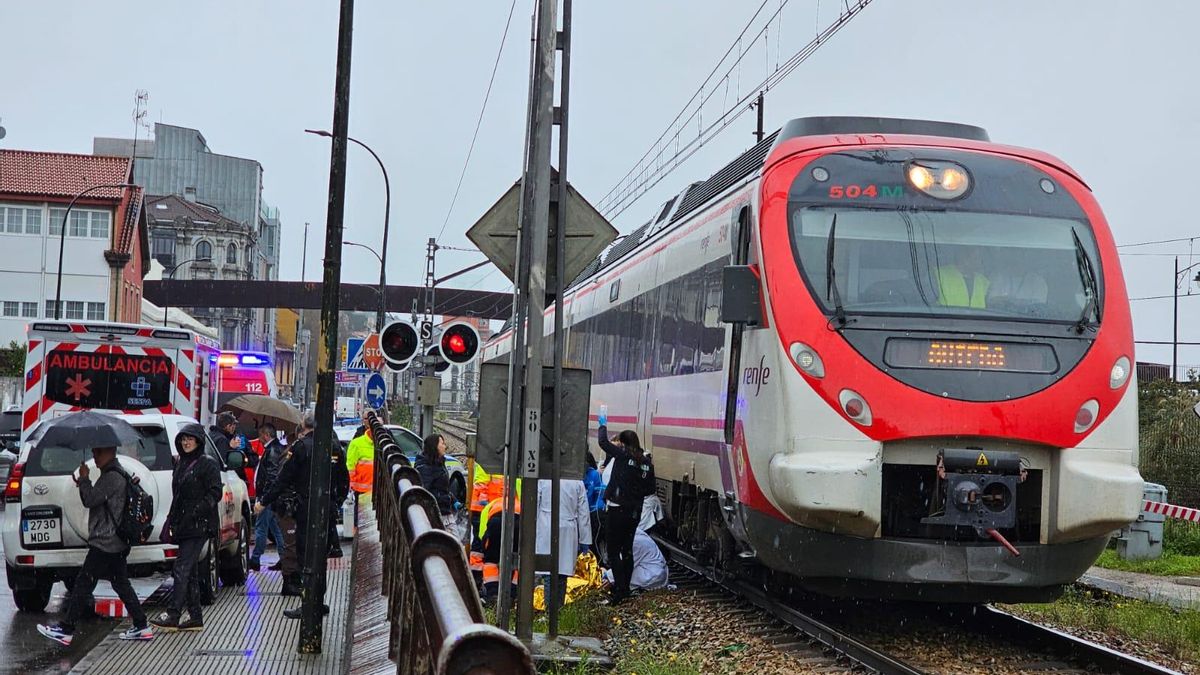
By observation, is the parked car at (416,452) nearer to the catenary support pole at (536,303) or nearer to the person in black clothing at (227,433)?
the person in black clothing at (227,433)

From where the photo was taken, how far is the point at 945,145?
37.2 feet

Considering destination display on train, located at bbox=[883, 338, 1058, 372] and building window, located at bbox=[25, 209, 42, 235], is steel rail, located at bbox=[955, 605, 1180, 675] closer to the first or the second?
destination display on train, located at bbox=[883, 338, 1058, 372]

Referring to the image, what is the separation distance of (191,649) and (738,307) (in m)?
4.65

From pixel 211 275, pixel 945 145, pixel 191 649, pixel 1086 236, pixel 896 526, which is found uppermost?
pixel 211 275

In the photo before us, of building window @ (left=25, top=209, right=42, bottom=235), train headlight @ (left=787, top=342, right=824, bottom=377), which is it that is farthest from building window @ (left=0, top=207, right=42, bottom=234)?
train headlight @ (left=787, top=342, right=824, bottom=377)

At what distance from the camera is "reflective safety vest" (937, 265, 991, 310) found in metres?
10.5

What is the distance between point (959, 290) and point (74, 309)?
55.4 meters

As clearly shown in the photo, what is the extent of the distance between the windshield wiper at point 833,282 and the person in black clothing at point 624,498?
11.3 feet

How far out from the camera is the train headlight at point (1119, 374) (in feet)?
33.8

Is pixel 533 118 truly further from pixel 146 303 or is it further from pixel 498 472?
pixel 146 303

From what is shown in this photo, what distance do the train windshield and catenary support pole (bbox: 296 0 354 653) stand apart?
11.2 ft

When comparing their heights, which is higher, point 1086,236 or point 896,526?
point 1086,236

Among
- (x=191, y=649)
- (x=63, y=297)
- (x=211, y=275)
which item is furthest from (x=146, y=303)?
(x=191, y=649)

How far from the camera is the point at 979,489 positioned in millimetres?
9969
